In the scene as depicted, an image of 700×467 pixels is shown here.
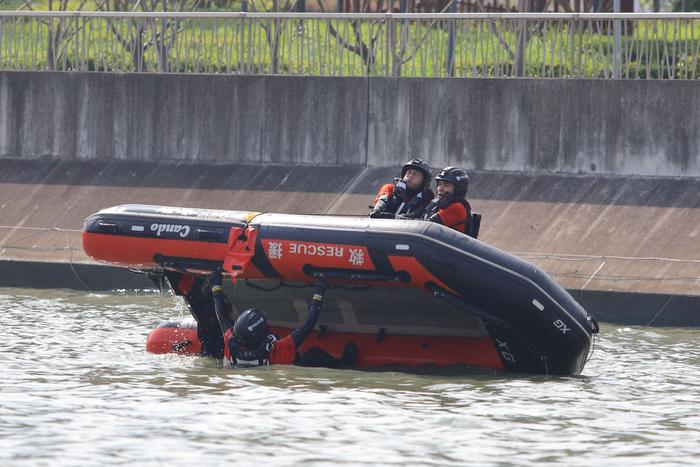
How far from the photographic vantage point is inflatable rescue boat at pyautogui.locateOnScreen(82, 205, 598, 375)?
10.9 m

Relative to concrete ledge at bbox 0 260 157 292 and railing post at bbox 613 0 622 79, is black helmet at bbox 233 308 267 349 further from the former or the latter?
railing post at bbox 613 0 622 79

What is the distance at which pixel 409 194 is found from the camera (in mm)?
11992

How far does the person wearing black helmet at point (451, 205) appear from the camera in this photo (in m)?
11.6

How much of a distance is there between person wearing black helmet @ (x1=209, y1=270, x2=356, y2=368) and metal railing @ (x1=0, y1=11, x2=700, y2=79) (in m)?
7.24

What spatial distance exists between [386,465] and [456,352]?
12.8 feet

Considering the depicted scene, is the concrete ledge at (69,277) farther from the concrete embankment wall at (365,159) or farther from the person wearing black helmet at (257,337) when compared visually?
the person wearing black helmet at (257,337)

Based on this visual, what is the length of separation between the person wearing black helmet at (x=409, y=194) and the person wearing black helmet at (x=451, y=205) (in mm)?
159

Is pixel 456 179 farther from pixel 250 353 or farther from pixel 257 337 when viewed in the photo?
pixel 250 353

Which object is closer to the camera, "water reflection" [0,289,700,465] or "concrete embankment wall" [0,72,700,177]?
"water reflection" [0,289,700,465]

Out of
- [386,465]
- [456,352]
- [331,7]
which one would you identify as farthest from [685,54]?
[331,7]

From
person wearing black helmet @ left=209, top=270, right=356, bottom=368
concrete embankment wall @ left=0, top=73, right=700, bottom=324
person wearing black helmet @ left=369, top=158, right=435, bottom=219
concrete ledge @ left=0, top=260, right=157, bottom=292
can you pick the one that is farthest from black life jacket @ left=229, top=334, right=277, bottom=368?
concrete ledge @ left=0, top=260, right=157, bottom=292

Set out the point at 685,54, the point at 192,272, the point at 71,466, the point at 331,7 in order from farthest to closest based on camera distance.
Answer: the point at 331,7 < the point at 685,54 < the point at 192,272 < the point at 71,466

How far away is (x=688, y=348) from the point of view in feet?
42.4

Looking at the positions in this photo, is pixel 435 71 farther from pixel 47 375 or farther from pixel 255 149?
pixel 47 375
